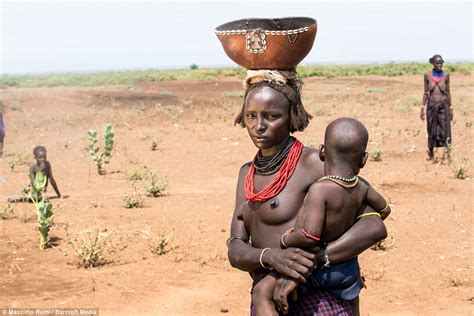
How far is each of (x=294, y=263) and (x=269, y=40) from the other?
32.2 inches

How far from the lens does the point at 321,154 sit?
230 centimetres

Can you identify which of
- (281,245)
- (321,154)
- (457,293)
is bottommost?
(457,293)

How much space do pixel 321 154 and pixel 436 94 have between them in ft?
27.7

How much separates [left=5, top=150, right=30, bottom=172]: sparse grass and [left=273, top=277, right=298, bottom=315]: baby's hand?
10.1 m

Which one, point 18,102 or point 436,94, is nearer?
point 436,94

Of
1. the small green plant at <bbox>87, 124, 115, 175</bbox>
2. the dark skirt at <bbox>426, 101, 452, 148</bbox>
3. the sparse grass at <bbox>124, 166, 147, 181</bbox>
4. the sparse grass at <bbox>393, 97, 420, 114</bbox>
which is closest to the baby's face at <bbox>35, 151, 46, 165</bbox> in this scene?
the sparse grass at <bbox>124, 166, 147, 181</bbox>

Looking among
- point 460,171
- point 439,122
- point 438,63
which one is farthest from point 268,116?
point 439,122

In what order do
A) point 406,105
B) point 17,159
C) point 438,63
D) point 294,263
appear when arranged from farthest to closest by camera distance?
point 406,105 → point 17,159 → point 438,63 → point 294,263

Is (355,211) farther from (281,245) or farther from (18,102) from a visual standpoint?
(18,102)

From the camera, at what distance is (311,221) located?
2.15 m

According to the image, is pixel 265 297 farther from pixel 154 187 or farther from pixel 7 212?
pixel 154 187

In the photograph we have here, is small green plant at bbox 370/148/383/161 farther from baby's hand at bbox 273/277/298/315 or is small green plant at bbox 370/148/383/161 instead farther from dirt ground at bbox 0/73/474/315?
baby's hand at bbox 273/277/298/315

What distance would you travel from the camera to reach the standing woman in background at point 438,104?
10.1m

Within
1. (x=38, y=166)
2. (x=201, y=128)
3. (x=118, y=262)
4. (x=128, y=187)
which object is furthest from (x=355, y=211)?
(x=201, y=128)
